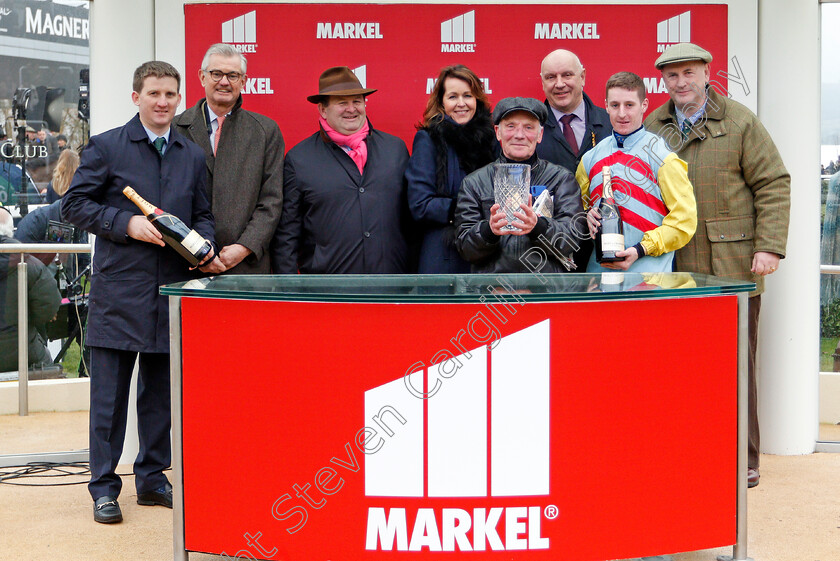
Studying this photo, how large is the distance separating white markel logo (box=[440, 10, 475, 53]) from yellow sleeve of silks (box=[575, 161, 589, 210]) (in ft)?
3.89

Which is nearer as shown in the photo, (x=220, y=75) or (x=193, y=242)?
(x=193, y=242)

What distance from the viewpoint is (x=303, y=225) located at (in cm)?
435

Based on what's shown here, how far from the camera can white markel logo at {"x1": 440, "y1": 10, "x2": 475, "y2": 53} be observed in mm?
4965

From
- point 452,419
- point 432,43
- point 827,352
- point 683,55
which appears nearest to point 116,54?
point 432,43

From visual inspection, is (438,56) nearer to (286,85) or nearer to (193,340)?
(286,85)

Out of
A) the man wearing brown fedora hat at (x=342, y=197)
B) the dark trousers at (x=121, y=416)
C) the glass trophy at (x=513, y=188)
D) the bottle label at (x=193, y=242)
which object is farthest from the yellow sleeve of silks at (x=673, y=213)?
the dark trousers at (x=121, y=416)

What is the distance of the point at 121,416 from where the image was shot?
399 centimetres

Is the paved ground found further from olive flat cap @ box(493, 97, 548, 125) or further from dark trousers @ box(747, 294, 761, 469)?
olive flat cap @ box(493, 97, 548, 125)

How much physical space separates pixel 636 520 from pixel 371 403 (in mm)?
923

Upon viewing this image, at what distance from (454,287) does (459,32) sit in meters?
2.38

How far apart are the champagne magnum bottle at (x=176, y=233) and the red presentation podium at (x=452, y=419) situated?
757 mm

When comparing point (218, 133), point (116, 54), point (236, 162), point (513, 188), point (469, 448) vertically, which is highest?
point (116, 54)

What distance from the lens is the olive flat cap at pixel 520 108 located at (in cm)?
374

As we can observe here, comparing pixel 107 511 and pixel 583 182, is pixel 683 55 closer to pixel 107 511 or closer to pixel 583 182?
pixel 583 182
